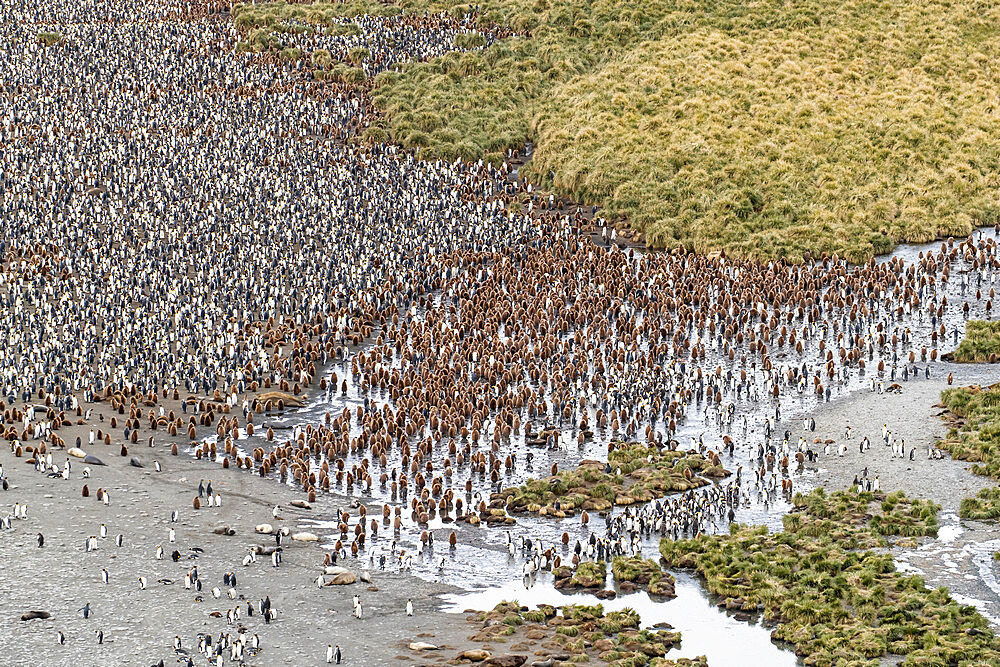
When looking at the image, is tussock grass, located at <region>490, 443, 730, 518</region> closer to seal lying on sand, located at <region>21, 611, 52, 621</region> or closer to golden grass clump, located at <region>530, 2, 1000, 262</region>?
seal lying on sand, located at <region>21, 611, 52, 621</region>

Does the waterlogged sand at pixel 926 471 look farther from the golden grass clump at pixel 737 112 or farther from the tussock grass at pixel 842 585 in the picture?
the golden grass clump at pixel 737 112

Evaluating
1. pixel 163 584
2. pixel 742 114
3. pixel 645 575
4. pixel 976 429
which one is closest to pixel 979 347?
pixel 976 429

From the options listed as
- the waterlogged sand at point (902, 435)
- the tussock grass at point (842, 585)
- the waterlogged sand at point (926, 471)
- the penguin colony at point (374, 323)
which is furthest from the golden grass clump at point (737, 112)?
the tussock grass at point (842, 585)

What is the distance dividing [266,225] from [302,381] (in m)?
16.4

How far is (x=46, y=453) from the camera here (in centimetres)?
4391

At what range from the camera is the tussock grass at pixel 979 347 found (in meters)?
53.1

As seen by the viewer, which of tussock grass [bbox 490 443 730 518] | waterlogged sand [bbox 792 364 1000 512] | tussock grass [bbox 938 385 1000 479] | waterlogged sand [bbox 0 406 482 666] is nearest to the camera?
waterlogged sand [bbox 0 406 482 666]

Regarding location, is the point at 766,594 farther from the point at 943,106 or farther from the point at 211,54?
the point at 211,54

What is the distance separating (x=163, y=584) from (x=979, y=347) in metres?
31.9

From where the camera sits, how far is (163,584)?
3656 centimetres

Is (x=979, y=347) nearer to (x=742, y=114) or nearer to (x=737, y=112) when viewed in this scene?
(x=742, y=114)

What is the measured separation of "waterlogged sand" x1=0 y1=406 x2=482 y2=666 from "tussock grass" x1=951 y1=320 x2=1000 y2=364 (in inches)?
973

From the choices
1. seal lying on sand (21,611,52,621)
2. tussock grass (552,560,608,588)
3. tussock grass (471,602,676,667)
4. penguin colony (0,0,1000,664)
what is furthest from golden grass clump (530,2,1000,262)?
seal lying on sand (21,611,52,621)

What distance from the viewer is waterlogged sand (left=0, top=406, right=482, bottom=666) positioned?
3372 centimetres
